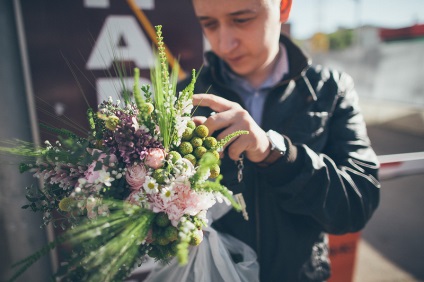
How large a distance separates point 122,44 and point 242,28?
111cm

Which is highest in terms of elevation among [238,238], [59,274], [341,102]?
[341,102]

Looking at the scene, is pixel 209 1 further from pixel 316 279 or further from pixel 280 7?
pixel 316 279

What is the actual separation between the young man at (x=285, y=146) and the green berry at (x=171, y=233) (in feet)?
1.28

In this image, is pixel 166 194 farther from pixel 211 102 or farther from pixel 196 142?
pixel 211 102

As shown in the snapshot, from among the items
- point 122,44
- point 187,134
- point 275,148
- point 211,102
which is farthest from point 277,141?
point 122,44

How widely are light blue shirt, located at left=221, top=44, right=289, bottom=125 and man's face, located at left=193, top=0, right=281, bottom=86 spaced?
0.50ft

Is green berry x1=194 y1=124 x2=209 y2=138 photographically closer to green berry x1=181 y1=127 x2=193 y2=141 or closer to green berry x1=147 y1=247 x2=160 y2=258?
green berry x1=181 y1=127 x2=193 y2=141

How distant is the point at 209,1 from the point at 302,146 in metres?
0.75

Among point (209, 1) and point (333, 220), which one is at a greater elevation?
point (209, 1)

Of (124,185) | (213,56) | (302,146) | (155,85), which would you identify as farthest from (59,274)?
(213,56)

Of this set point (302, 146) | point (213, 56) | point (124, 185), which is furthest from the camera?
point (213, 56)

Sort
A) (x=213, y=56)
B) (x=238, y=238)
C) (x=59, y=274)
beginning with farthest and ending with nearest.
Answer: (x=213, y=56)
(x=238, y=238)
(x=59, y=274)

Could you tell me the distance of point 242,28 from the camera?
1.43 m

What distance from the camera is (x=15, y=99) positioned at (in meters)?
1.97
